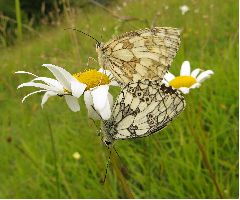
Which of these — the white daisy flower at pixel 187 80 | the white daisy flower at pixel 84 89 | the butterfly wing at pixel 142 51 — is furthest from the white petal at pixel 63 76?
the white daisy flower at pixel 187 80

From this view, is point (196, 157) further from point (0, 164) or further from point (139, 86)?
point (139, 86)

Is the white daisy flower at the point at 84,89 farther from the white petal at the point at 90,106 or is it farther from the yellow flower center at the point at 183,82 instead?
the yellow flower center at the point at 183,82

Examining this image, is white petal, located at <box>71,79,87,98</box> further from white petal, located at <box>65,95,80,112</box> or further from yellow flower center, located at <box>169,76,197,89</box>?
yellow flower center, located at <box>169,76,197,89</box>

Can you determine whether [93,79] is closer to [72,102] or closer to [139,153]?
[72,102]

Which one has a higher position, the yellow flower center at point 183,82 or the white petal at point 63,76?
the white petal at point 63,76

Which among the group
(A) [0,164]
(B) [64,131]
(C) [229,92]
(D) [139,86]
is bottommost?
(A) [0,164]

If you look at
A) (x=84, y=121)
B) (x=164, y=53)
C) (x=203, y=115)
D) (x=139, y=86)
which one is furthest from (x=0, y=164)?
(x=139, y=86)

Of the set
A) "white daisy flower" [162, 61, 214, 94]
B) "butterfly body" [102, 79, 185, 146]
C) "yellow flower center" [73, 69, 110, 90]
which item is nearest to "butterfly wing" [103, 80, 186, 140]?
"butterfly body" [102, 79, 185, 146]
